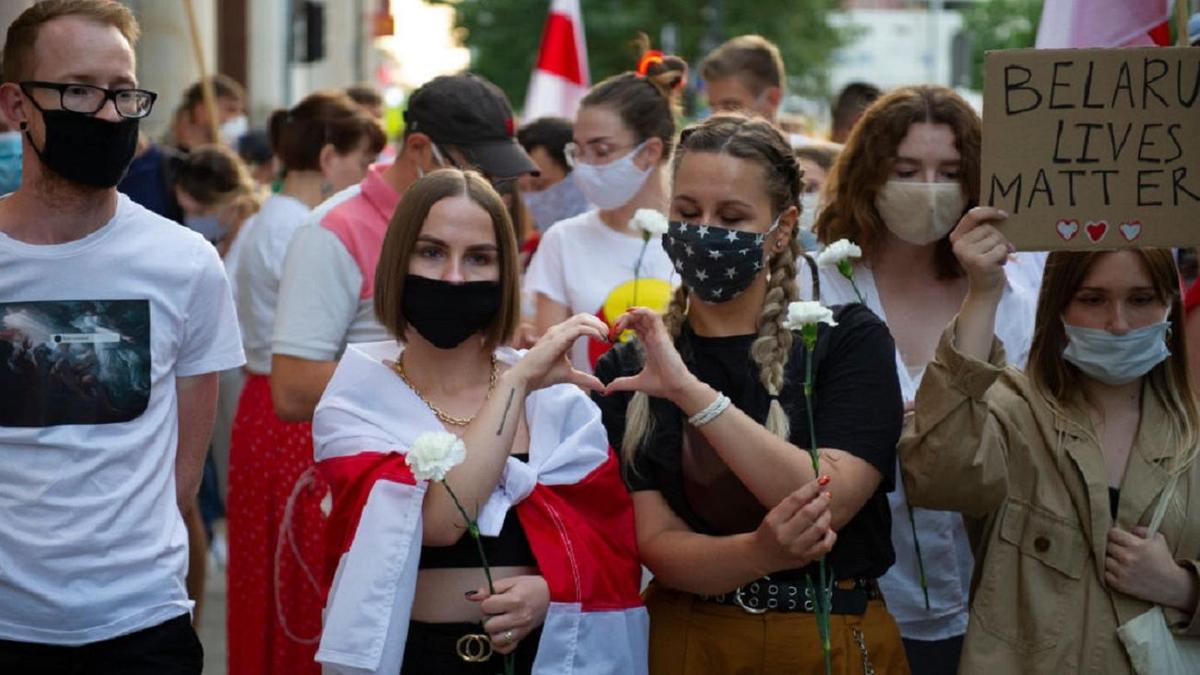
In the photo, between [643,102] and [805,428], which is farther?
[643,102]

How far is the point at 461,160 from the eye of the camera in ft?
19.4

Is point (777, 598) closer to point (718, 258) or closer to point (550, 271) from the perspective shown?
point (718, 258)

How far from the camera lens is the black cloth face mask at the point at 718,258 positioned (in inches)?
171

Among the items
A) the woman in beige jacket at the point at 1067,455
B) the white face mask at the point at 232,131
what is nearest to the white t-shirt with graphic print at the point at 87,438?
the woman in beige jacket at the point at 1067,455

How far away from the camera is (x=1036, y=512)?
178 inches

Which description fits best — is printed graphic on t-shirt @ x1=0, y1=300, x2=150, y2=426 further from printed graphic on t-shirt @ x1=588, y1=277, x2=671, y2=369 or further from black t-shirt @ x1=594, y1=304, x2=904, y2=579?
printed graphic on t-shirt @ x1=588, y1=277, x2=671, y2=369

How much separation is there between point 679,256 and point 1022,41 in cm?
3556

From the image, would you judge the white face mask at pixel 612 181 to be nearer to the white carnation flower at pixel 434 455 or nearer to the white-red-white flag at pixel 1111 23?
the white-red-white flag at pixel 1111 23

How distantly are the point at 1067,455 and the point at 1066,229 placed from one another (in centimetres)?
55

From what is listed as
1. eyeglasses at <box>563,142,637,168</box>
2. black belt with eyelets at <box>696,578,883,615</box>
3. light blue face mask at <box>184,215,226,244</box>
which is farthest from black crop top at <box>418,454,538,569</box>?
light blue face mask at <box>184,215,226,244</box>

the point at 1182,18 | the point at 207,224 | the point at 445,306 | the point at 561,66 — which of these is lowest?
the point at 207,224

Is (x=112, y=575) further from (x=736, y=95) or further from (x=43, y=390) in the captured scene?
(x=736, y=95)

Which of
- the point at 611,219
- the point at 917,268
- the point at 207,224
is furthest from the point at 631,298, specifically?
the point at 207,224

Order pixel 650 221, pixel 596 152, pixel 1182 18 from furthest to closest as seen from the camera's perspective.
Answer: pixel 596 152 < pixel 650 221 < pixel 1182 18
